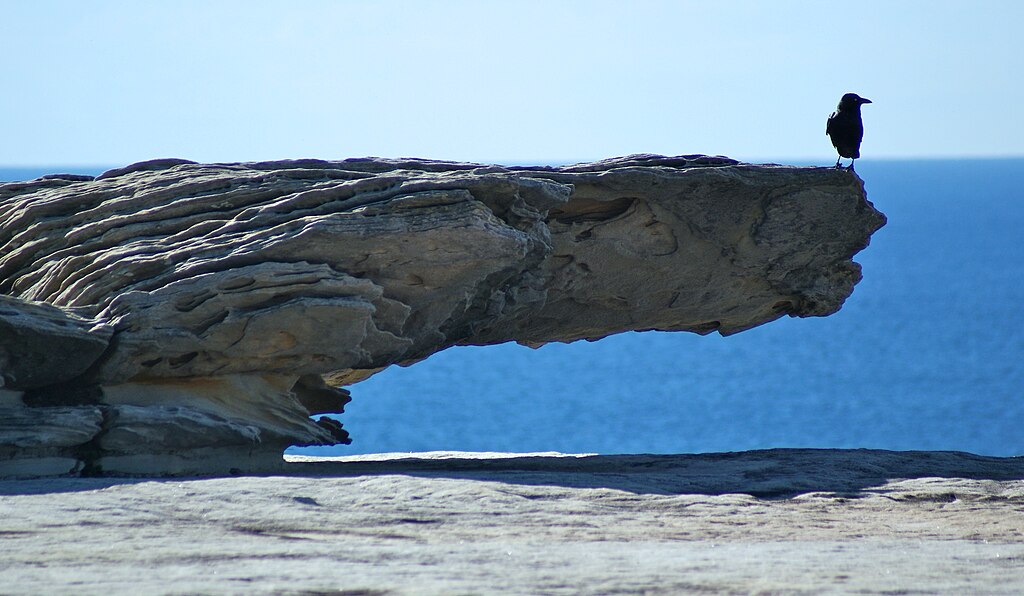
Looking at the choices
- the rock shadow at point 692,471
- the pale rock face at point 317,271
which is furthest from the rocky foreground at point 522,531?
the pale rock face at point 317,271

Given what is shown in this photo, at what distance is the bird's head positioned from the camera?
44.5 feet

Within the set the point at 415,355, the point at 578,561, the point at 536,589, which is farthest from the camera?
the point at 415,355

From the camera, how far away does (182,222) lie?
11195 mm

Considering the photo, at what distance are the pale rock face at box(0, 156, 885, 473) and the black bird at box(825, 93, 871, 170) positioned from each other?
0.31 meters

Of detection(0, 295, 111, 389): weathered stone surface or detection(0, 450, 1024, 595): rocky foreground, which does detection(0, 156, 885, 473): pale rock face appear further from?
detection(0, 450, 1024, 595): rocky foreground

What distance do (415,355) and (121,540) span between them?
15.5ft

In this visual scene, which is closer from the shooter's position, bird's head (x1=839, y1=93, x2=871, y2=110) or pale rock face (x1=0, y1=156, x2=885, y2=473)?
pale rock face (x1=0, y1=156, x2=885, y2=473)

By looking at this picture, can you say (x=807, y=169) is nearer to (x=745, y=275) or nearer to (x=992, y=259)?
(x=745, y=275)

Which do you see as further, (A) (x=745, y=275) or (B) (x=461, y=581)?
(A) (x=745, y=275)

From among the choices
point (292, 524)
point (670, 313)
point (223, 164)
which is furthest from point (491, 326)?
point (292, 524)

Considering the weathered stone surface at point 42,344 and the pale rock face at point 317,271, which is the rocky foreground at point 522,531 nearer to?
the pale rock face at point 317,271

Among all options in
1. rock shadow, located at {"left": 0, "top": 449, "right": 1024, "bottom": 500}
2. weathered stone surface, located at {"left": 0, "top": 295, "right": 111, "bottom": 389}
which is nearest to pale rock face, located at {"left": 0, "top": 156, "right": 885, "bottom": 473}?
weathered stone surface, located at {"left": 0, "top": 295, "right": 111, "bottom": 389}

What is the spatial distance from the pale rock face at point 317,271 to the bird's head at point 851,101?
843mm

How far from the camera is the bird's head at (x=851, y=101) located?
Result: 44.5 feet
